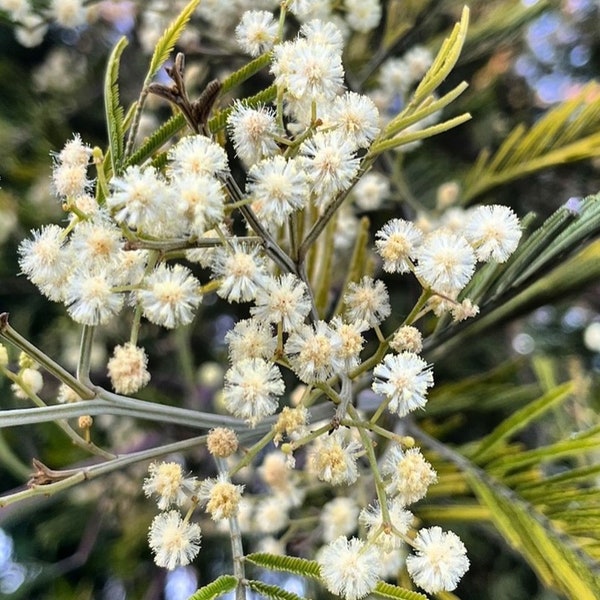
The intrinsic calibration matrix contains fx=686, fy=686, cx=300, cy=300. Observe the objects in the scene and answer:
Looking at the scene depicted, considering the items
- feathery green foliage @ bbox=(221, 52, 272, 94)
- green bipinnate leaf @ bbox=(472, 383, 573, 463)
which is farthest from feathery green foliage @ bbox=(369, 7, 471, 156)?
green bipinnate leaf @ bbox=(472, 383, 573, 463)

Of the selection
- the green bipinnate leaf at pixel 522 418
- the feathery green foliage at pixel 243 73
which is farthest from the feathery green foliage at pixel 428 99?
the green bipinnate leaf at pixel 522 418

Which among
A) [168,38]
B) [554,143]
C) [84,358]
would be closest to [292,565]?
[84,358]

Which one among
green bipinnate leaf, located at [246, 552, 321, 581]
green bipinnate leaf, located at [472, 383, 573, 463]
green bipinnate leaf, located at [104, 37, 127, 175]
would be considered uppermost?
green bipinnate leaf, located at [104, 37, 127, 175]

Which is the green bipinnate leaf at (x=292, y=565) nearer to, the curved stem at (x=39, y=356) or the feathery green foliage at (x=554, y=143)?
the curved stem at (x=39, y=356)

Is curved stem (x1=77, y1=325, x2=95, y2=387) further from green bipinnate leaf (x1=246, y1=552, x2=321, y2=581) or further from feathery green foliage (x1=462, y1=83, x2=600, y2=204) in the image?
feathery green foliage (x1=462, y1=83, x2=600, y2=204)

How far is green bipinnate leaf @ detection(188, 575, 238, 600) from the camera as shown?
0.29 metres

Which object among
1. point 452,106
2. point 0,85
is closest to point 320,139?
point 452,106

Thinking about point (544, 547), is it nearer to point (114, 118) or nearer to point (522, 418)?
point (522, 418)

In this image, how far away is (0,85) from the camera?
0.77 meters

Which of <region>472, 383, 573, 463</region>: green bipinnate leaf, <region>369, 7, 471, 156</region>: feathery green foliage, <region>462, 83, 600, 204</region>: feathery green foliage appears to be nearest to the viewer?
<region>369, 7, 471, 156</region>: feathery green foliage

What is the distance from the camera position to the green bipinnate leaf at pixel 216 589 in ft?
0.94

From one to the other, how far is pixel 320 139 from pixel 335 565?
0.58 ft

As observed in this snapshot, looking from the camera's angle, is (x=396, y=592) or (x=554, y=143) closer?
(x=396, y=592)

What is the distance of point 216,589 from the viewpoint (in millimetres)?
295
